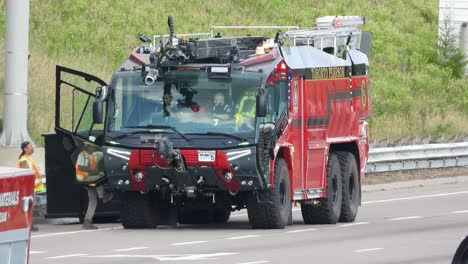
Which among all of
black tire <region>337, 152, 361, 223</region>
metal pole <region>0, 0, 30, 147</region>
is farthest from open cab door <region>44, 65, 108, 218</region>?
black tire <region>337, 152, 361, 223</region>

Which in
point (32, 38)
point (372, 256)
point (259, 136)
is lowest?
point (372, 256)

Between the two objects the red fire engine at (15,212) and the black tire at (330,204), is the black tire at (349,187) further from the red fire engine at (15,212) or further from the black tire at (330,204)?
the red fire engine at (15,212)

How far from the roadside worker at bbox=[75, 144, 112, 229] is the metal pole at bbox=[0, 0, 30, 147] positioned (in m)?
2.48

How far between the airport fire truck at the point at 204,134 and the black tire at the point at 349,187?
789mm

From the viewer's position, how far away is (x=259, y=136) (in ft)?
67.0

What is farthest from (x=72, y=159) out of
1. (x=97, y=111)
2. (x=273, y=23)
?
(x=273, y=23)

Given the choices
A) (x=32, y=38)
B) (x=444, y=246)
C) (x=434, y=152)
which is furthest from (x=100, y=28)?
(x=444, y=246)

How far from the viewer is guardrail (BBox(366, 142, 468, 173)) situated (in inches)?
1248

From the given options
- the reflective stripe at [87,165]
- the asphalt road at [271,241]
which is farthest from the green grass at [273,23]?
the asphalt road at [271,241]

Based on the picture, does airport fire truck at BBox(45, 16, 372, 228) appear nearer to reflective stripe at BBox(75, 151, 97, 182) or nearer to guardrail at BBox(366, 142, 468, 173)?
reflective stripe at BBox(75, 151, 97, 182)

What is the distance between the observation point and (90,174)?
2156 centimetres

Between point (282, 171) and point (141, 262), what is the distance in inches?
219

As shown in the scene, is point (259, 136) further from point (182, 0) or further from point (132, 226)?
point (182, 0)

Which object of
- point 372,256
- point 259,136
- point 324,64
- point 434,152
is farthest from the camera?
point 434,152
